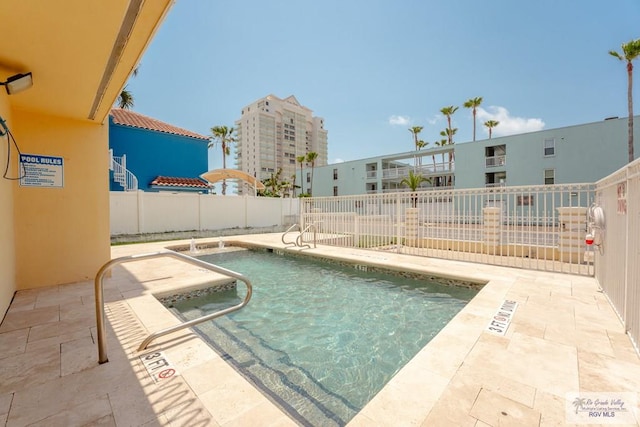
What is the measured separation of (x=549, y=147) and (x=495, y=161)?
3662 mm

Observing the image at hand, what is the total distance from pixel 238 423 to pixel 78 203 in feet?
17.9

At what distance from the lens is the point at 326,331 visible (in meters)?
3.81

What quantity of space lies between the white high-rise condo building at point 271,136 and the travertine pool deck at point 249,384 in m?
60.5

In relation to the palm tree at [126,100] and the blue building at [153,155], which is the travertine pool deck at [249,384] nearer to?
the blue building at [153,155]

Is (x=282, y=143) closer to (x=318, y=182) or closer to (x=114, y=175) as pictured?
(x=318, y=182)

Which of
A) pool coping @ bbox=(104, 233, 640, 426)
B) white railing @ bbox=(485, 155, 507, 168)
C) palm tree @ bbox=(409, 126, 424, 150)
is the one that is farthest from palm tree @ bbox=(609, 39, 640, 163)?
palm tree @ bbox=(409, 126, 424, 150)

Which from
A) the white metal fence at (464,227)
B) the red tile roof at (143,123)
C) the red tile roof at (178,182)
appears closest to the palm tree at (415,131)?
the red tile roof at (143,123)

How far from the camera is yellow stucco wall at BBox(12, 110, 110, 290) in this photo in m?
4.50

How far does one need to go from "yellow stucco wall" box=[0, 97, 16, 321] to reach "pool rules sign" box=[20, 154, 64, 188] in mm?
438

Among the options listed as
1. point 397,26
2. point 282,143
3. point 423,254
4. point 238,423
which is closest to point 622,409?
point 238,423

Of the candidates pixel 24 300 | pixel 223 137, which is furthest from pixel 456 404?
pixel 223 137

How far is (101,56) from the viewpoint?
2.85 metres

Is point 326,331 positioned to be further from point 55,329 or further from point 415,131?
point 415,131

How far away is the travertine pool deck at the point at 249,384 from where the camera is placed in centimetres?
173
